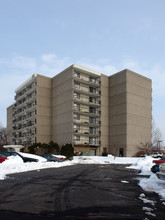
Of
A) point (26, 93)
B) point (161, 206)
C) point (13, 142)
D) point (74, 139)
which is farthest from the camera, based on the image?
point (13, 142)

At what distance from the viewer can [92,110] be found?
58500 mm

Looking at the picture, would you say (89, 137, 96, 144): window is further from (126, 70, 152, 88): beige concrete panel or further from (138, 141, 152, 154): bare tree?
(126, 70, 152, 88): beige concrete panel

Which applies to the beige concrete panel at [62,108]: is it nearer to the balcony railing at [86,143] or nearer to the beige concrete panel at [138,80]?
the balcony railing at [86,143]

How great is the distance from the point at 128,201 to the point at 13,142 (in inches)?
2964

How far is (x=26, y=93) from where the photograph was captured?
6806 cm

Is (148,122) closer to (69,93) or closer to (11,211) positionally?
(69,93)

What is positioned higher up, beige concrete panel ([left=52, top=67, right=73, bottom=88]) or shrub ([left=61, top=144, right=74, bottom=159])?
beige concrete panel ([left=52, top=67, right=73, bottom=88])

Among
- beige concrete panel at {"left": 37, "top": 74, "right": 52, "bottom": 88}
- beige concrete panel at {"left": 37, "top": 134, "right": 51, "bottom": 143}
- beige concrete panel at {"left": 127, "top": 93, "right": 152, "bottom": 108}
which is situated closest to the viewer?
beige concrete panel at {"left": 127, "top": 93, "right": 152, "bottom": 108}

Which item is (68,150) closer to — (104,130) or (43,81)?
(104,130)

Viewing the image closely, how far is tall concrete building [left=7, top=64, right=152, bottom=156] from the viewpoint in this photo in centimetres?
5403

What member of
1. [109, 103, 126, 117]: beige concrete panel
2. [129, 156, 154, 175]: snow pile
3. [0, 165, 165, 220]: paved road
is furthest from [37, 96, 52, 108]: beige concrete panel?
[0, 165, 165, 220]: paved road

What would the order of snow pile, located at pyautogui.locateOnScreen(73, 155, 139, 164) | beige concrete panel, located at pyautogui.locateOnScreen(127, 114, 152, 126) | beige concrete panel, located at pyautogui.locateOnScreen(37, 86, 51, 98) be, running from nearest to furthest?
snow pile, located at pyautogui.locateOnScreen(73, 155, 139, 164)
beige concrete panel, located at pyautogui.locateOnScreen(127, 114, 152, 126)
beige concrete panel, located at pyautogui.locateOnScreen(37, 86, 51, 98)

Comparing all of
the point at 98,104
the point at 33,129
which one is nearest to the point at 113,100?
the point at 98,104

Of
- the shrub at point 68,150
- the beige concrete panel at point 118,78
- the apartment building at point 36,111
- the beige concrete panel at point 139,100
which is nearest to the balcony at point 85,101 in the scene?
the beige concrete panel at point 118,78
